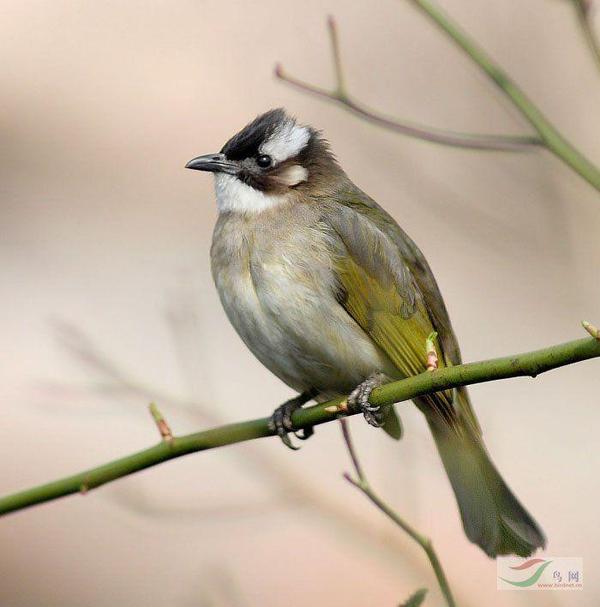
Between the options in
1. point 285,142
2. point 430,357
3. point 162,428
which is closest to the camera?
point 430,357

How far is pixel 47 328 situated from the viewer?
6004 mm

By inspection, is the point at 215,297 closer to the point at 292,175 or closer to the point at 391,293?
the point at 292,175

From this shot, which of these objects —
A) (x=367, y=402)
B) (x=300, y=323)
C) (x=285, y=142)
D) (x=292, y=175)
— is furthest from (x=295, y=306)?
(x=285, y=142)

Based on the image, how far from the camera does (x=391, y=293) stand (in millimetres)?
3818

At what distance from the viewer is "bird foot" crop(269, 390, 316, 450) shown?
3.45m

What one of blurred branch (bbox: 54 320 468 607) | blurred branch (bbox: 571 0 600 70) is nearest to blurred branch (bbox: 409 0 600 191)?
blurred branch (bbox: 571 0 600 70)

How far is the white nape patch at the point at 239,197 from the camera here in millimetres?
4020

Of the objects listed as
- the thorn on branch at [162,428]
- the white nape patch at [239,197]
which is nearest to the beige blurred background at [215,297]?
the white nape patch at [239,197]

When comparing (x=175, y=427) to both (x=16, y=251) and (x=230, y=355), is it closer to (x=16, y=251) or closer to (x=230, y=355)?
(x=230, y=355)

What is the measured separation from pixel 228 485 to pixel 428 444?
165cm

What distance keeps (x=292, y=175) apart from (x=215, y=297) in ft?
5.49

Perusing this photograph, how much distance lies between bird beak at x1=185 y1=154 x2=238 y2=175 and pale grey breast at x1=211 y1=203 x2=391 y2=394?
0.28m

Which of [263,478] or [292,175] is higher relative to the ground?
[292,175]

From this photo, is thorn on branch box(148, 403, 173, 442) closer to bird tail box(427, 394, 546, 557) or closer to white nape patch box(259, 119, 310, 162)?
bird tail box(427, 394, 546, 557)
